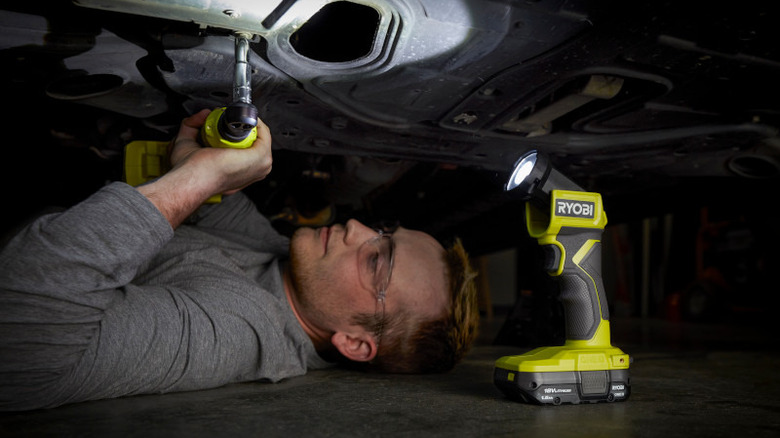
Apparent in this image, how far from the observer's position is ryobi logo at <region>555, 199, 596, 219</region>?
115cm

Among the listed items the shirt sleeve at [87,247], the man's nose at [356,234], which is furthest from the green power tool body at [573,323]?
the shirt sleeve at [87,247]

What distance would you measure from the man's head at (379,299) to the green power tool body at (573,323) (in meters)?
0.36

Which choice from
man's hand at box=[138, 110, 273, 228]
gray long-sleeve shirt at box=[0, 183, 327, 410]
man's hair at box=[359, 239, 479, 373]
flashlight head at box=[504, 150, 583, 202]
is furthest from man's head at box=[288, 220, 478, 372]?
flashlight head at box=[504, 150, 583, 202]

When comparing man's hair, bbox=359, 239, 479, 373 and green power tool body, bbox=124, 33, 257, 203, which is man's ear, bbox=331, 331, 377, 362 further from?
green power tool body, bbox=124, 33, 257, 203

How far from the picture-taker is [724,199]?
2.22m

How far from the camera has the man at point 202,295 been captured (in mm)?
934

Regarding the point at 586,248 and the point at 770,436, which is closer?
the point at 770,436

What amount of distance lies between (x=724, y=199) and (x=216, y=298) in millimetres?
1971

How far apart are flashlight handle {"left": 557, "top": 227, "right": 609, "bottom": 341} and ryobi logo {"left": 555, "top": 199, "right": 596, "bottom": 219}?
0.12 ft

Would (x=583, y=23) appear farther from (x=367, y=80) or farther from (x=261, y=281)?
(x=261, y=281)

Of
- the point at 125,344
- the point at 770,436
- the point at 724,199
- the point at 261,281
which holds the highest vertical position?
the point at 724,199

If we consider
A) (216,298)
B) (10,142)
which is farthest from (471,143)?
(10,142)

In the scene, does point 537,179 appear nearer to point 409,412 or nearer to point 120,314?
point 409,412

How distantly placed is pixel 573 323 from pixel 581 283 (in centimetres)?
9
